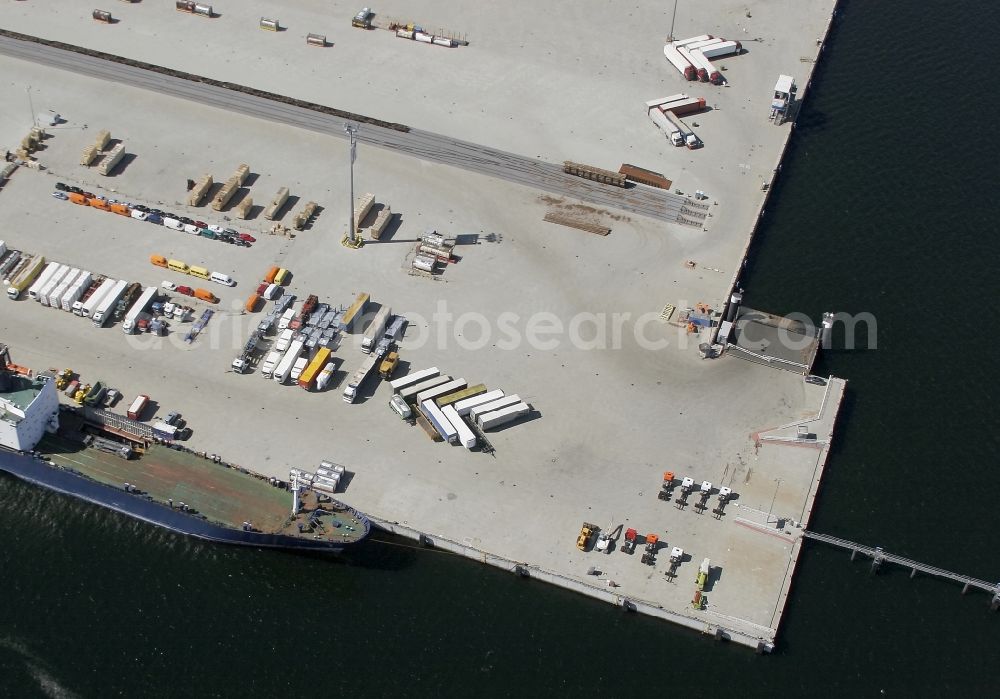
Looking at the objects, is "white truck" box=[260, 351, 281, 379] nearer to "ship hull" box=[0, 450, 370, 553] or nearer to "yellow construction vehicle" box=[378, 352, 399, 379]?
"yellow construction vehicle" box=[378, 352, 399, 379]

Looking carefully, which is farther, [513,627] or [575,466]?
[575,466]

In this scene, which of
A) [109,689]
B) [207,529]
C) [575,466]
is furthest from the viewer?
[575,466]

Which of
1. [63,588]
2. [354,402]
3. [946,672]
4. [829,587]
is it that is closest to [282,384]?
[354,402]

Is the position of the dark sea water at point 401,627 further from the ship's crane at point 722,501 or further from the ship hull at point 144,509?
the ship's crane at point 722,501

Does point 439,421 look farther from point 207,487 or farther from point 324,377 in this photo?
point 207,487

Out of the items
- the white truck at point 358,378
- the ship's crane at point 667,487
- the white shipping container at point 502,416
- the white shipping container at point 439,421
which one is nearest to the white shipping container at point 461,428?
the white shipping container at point 439,421

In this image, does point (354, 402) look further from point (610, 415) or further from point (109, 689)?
point (109, 689)

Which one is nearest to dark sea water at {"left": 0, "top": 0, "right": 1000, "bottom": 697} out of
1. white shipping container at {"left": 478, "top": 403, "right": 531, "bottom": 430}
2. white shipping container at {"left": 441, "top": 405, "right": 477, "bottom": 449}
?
white shipping container at {"left": 441, "top": 405, "right": 477, "bottom": 449}
